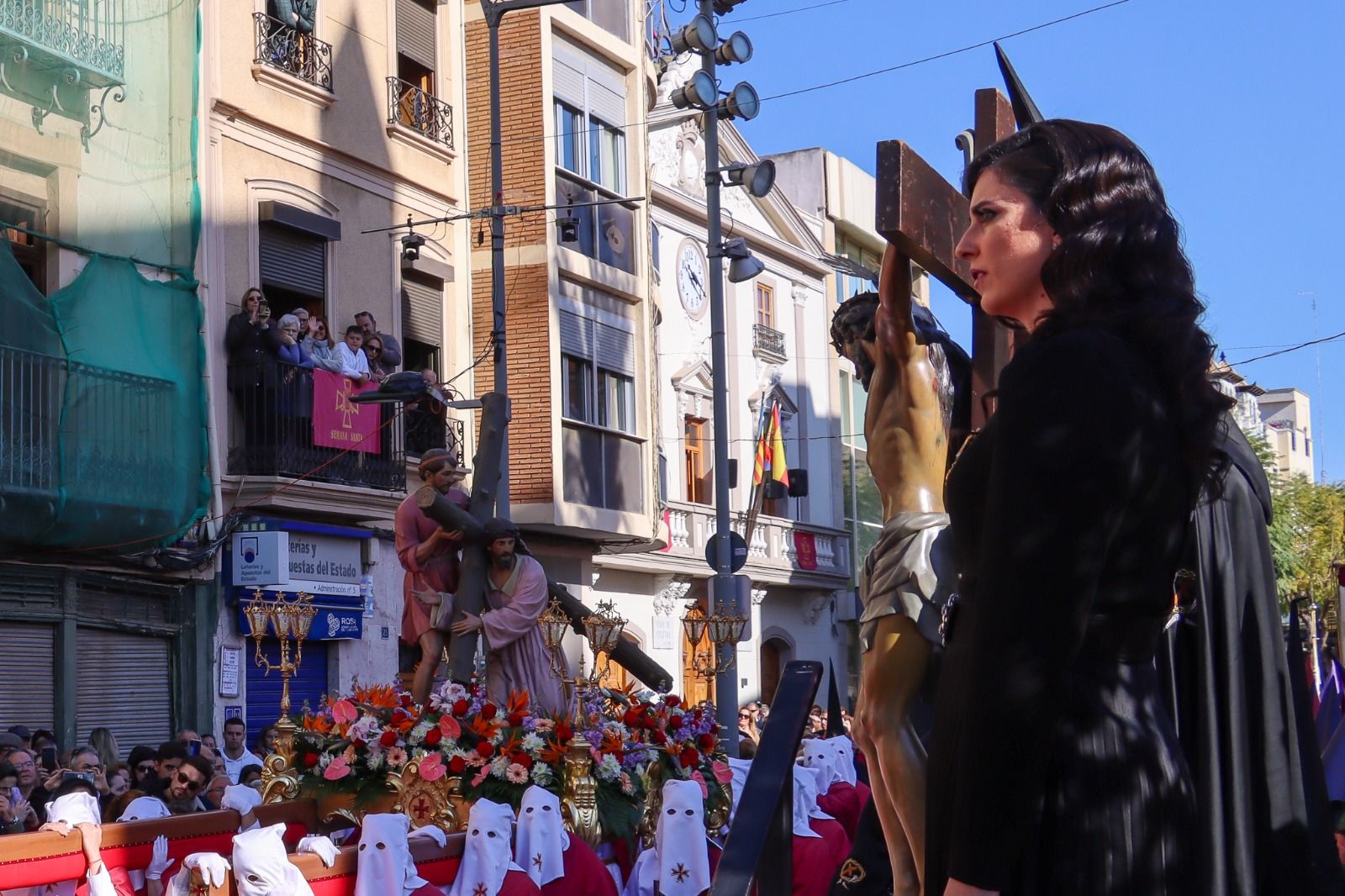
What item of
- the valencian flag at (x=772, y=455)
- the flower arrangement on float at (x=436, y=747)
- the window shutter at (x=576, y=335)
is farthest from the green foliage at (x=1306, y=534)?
the flower arrangement on float at (x=436, y=747)

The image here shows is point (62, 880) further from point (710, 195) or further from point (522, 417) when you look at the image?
point (522, 417)

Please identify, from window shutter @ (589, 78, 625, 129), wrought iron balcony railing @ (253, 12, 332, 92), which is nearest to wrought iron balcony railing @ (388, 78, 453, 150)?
wrought iron balcony railing @ (253, 12, 332, 92)

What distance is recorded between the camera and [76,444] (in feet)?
60.4

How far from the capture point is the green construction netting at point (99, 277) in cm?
1794

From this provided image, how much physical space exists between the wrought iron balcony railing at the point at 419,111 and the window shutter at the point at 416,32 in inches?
18.2

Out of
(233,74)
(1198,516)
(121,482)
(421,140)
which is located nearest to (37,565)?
(121,482)

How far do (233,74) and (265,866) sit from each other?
51.1 ft

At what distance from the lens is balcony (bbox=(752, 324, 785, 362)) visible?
117ft

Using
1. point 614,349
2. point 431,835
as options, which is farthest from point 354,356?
point 431,835

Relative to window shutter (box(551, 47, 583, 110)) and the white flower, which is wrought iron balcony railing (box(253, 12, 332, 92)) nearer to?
window shutter (box(551, 47, 583, 110))

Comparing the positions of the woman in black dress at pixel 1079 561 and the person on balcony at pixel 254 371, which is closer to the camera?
the woman in black dress at pixel 1079 561

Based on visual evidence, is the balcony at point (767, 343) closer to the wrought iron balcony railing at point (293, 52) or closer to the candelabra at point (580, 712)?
the wrought iron balcony railing at point (293, 52)

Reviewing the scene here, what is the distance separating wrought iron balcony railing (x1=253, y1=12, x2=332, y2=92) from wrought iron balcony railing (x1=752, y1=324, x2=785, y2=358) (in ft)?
47.6

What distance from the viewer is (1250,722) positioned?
3.09m
